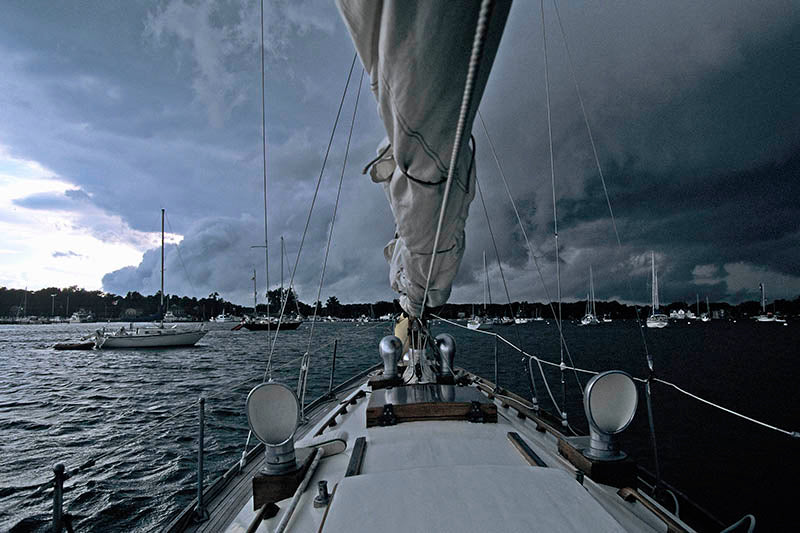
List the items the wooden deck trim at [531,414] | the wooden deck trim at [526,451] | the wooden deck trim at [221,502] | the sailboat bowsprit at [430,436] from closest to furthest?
1. the sailboat bowsprit at [430,436]
2. the wooden deck trim at [526,451]
3. the wooden deck trim at [221,502]
4. the wooden deck trim at [531,414]

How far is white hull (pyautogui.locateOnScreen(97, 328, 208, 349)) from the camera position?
1074 inches

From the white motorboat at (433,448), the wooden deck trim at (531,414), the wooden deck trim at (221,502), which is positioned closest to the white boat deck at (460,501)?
the white motorboat at (433,448)

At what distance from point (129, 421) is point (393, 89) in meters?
11.5

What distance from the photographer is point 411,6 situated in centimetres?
121

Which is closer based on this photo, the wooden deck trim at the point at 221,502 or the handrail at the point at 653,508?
the handrail at the point at 653,508

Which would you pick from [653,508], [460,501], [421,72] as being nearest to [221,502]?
[460,501]

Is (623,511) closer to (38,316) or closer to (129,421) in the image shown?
(129,421)

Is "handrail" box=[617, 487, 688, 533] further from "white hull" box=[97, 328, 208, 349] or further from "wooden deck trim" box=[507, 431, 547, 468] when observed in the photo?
"white hull" box=[97, 328, 208, 349]

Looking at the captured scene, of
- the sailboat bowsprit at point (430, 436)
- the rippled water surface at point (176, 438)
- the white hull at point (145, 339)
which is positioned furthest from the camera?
the white hull at point (145, 339)

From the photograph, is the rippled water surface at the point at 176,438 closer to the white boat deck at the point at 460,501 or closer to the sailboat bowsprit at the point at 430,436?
the sailboat bowsprit at the point at 430,436

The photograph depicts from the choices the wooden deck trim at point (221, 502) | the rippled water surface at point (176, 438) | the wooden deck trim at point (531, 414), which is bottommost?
the rippled water surface at point (176, 438)

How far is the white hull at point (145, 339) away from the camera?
27.3 metres

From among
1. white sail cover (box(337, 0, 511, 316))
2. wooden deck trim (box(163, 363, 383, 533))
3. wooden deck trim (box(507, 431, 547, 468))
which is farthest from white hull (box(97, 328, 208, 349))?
white sail cover (box(337, 0, 511, 316))

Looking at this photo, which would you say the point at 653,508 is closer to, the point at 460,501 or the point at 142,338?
the point at 460,501
